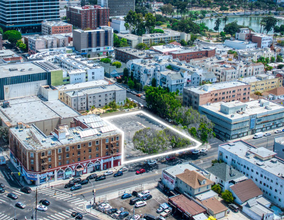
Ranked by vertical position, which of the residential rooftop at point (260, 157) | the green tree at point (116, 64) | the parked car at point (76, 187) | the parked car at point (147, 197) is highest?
the green tree at point (116, 64)

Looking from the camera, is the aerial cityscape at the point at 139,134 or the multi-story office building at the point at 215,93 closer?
the aerial cityscape at the point at 139,134

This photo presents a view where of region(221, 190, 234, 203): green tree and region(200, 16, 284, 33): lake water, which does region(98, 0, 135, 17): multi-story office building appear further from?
region(221, 190, 234, 203): green tree

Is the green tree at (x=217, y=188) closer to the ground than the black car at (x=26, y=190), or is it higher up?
higher up

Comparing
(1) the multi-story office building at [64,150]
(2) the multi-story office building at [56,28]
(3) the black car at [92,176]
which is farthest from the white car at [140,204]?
(2) the multi-story office building at [56,28]

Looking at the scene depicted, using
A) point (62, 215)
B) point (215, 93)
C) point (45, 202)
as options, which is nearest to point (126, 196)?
point (62, 215)

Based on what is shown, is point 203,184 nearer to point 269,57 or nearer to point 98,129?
point 98,129

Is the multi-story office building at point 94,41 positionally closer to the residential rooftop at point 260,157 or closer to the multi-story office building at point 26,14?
the multi-story office building at point 26,14

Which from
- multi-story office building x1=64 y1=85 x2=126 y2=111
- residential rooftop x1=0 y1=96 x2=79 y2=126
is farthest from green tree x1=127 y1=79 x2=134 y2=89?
residential rooftop x1=0 y1=96 x2=79 y2=126

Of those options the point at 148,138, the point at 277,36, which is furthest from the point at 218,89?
the point at 277,36
